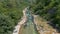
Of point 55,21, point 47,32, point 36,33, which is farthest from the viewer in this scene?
point 55,21

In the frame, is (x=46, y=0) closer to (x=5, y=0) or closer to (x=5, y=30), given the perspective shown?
(x=5, y=0)

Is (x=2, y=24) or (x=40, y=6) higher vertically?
(x=2, y=24)

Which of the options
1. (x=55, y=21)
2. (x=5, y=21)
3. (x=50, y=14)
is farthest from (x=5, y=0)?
(x=5, y=21)

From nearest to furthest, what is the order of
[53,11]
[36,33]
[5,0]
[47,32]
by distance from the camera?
[47,32] < [36,33] < [53,11] < [5,0]

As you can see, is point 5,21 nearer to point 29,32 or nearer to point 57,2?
point 29,32

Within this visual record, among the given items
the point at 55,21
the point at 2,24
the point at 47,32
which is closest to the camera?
the point at 2,24

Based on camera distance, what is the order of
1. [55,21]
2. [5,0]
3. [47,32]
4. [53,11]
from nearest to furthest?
[47,32], [55,21], [53,11], [5,0]

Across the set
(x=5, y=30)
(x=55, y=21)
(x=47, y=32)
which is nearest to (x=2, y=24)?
(x=5, y=30)

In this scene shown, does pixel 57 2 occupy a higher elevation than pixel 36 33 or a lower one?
higher

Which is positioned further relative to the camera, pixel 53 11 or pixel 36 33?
pixel 53 11
